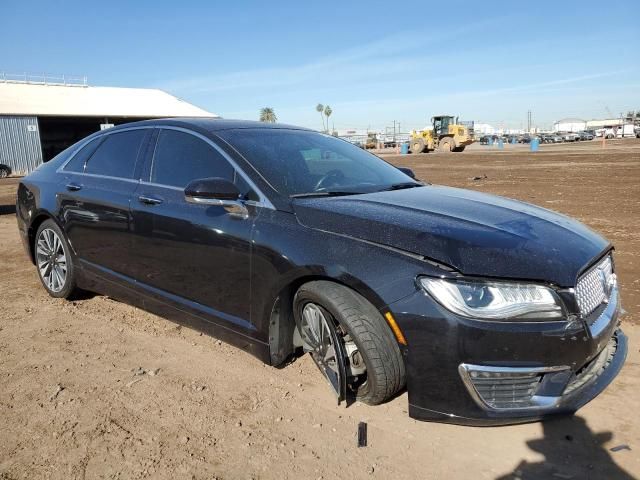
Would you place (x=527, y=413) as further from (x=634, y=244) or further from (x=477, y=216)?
(x=634, y=244)

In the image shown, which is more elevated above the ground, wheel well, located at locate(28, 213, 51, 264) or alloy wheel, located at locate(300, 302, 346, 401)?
wheel well, located at locate(28, 213, 51, 264)

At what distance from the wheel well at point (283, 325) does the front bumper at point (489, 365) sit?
2.35 feet

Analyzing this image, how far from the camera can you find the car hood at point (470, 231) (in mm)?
2373

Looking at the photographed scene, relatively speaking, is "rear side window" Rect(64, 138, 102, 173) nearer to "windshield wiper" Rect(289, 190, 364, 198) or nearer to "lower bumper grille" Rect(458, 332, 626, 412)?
"windshield wiper" Rect(289, 190, 364, 198)

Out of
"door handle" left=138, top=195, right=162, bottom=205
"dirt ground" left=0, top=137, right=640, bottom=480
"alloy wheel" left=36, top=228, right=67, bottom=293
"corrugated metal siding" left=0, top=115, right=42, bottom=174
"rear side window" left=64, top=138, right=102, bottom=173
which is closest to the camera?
"dirt ground" left=0, top=137, right=640, bottom=480

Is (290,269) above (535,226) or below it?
below

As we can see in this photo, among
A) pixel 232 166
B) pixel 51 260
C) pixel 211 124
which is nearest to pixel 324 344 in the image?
pixel 232 166

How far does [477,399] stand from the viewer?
2.34 m

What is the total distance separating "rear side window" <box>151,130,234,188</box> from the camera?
3.38 metres

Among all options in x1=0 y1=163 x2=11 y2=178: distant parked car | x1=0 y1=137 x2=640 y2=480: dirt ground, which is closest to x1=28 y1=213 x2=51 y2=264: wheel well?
x1=0 y1=137 x2=640 y2=480: dirt ground

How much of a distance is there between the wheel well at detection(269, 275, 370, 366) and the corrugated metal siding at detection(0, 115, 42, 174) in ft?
111

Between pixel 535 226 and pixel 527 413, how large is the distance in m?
1.01

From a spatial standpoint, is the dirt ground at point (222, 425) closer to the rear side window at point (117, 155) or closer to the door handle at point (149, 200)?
the door handle at point (149, 200)

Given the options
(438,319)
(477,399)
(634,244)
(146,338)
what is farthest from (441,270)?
(634,244)
